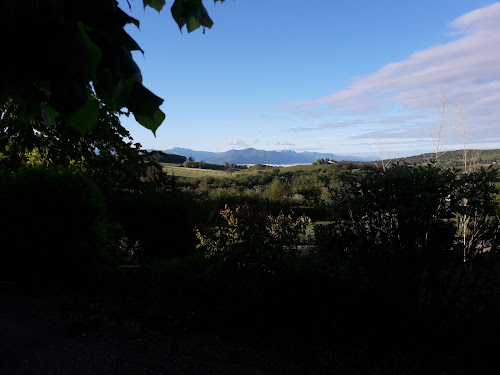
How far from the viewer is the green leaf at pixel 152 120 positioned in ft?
4.76

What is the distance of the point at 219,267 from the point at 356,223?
2163 millimetres

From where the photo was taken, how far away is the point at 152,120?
4.79 ft

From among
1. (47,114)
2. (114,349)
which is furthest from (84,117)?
(114,349)

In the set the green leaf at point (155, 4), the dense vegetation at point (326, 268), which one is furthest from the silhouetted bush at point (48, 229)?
the green leaf at point (155, 4)

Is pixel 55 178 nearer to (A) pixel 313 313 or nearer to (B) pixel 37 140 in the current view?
(B) pixel 37 140

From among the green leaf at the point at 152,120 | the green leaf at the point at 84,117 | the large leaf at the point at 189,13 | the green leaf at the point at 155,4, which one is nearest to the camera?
the green leaf at the point at 84,117

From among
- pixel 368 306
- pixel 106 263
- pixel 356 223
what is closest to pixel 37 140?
pixel 106 263

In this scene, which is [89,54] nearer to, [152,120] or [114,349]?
[152,120]

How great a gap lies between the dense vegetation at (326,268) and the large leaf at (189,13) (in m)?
3.43

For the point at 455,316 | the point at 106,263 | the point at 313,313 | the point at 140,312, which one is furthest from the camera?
the point at 106,263

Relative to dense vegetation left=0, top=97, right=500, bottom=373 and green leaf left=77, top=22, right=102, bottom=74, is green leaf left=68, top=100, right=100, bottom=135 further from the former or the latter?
dense vegetation left=0, top=97, right=500, bottom=373

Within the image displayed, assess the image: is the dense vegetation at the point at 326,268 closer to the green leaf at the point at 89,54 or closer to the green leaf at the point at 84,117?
the green leaf at the point at 84,117

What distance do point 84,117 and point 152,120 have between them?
261mm

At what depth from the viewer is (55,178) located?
5734 mm
